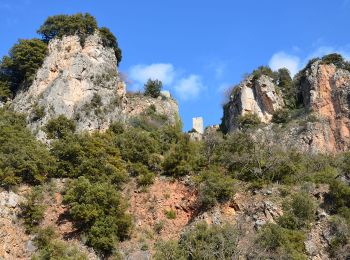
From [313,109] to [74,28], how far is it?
2185cm

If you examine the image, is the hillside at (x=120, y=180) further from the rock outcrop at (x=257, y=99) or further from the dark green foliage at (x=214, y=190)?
the rock outcrop at (x=257, y=99)

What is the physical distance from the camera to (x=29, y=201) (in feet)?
89.2

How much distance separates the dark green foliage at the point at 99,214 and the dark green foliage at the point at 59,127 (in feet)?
25.7

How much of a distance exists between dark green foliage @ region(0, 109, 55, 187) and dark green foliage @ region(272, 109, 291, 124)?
25186mm

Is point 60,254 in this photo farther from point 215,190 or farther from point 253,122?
point 253,122

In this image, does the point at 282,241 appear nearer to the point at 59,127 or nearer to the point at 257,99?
the point at 59,127

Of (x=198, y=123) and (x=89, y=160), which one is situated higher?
(x=198, y=123)

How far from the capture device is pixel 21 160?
29.1 meters

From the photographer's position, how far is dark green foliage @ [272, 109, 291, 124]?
49.9 m

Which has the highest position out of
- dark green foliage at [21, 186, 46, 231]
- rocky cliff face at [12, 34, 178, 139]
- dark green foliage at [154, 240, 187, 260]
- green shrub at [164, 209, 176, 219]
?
rocky cliff face at [12, 34, 178, 139]

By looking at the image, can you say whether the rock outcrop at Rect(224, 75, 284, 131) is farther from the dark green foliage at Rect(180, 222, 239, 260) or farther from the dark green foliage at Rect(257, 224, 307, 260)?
the dark green foliage at Rect(180, 222, 239, 260)

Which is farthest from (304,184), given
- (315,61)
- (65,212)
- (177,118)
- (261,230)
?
(315,61)

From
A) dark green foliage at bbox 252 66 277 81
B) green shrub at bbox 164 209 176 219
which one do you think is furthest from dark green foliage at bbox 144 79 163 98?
green shrub at bbox 164 209 176 219

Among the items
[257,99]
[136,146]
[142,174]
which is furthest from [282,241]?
[257,99]
